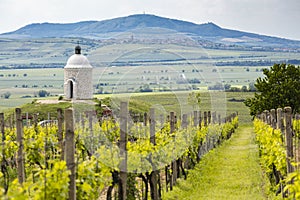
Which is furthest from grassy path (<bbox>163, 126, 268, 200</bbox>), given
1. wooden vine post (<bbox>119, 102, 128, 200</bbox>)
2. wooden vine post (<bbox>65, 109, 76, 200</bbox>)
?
wooden vine post (<bbox>65, 109, 76, 200</bbox>)

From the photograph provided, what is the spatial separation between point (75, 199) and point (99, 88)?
3808cm

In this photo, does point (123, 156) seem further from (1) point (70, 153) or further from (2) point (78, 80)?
(2) point (78, 80)

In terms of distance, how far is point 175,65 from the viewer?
37156mm

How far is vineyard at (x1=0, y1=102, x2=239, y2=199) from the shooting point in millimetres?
7027

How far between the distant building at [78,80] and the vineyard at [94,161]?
28.8 m

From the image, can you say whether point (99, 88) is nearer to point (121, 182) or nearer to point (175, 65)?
point (175, 65)

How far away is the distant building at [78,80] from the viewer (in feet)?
168

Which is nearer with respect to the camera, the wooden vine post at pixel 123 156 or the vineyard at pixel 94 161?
the vineyard at pixel 94 161

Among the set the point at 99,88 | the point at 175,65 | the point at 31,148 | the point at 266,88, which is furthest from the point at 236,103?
the point at 31,148

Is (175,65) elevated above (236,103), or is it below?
above

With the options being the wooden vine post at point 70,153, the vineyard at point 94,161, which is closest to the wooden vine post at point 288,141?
the vineyard at point 94,161

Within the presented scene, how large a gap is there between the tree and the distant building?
48.0ft

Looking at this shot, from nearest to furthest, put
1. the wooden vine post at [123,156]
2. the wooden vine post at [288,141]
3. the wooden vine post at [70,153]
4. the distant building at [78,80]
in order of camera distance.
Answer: the wooden vine post at [70,153] < the wooden vine post at [123,156] < the wooden vine post at [288,141] < the distant building at [78,80]

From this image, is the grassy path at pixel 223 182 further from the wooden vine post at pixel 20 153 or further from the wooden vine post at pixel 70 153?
the wooden vine post at pixel 70 153
